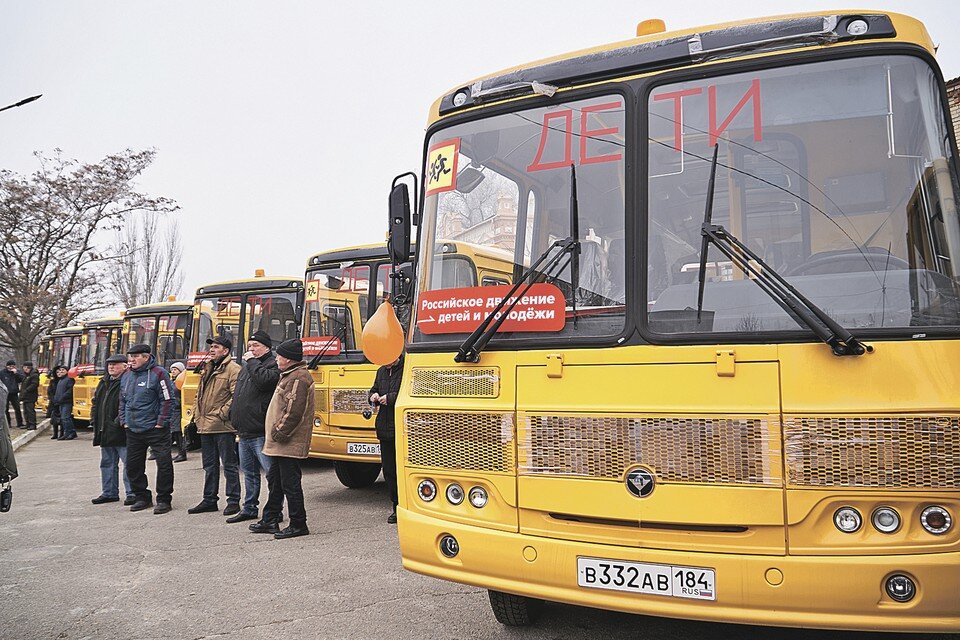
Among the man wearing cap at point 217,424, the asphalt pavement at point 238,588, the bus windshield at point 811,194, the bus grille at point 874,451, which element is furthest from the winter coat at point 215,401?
the bus grille at point 874,451

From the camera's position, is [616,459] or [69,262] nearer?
[616,459]

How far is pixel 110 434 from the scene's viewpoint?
9312 millimetres

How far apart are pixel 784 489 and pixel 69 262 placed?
27363 millimetres

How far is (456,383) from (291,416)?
3.58 meters

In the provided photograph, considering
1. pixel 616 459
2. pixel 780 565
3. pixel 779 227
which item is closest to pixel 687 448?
pixel 616 459

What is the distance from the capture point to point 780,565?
10.1ft

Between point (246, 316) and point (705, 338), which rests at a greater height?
point (246, 316)

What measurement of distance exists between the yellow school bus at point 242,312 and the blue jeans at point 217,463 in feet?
9.63

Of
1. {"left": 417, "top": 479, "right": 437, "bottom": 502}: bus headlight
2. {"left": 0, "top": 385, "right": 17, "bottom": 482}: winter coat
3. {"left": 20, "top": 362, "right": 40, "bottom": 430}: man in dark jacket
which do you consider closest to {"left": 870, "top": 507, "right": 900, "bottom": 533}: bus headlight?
{"left": 417, "top": 479, "right": 437, "bottom": 502}: bus headlight

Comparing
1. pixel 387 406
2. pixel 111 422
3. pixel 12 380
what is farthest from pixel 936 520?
pixel 12 380

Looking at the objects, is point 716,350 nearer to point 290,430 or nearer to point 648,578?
point 648,578

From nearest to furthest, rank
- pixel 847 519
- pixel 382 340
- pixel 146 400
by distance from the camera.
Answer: pixel 847 519
pixel 382 340
pixel 146 400

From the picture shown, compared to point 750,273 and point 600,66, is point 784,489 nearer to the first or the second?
point 750,273

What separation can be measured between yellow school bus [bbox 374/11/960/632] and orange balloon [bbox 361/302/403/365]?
201mm
